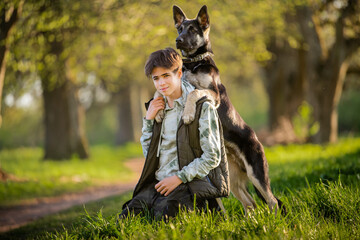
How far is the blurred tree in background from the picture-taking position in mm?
9078

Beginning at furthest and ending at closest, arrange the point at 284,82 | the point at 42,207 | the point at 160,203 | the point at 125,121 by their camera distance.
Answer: the point at 125,121
the point at 284,82
the point at 42,207
the point at 160,203

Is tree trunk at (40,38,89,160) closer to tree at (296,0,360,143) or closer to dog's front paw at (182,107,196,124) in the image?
tree at (296,0,360,143)

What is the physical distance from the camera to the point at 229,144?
376 centimetres

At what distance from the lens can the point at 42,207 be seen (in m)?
7.09

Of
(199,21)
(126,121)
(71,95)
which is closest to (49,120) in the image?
(71,95)

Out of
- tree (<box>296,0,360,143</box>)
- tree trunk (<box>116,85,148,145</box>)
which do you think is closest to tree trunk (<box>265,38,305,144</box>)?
tree (<box>296,0,360,143</box>)

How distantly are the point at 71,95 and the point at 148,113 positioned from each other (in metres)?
10.9

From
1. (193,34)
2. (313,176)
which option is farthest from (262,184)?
(313,176)

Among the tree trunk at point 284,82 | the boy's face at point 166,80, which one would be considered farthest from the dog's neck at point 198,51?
the tree trunk at point 284,82

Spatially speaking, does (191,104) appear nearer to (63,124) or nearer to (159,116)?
(159,116)

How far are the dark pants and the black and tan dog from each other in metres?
0.70

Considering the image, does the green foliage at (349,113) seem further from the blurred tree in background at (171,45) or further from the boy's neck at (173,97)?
the boy's neck at (173,97)

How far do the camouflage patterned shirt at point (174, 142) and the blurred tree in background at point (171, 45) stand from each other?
16.7ft

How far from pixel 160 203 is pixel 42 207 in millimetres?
4721
